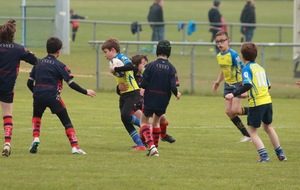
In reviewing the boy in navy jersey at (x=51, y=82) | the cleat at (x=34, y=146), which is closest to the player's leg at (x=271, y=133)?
the boy in navy jersey at (x=51, y=82)

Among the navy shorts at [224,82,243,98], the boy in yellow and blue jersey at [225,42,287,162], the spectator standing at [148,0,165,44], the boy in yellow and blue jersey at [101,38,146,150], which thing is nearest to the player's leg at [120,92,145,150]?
the boy in yellow and blue jersey at [101,38,146,150]

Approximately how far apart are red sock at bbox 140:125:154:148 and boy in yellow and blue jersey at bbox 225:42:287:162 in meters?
1.34

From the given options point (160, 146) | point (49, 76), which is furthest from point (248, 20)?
point (49, 76)

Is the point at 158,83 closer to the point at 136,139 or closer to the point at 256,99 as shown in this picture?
the point at 136,139

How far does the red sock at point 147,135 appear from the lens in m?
14.1

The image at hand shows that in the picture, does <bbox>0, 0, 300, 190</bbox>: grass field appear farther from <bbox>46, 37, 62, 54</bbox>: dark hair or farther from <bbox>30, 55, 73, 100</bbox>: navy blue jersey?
<bbox>46, 37, 62, 54</bbox>: dark hair

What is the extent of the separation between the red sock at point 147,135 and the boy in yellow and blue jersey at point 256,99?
1.34 metres

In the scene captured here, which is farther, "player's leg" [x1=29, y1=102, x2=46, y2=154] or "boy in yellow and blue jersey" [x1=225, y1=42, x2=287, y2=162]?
"player's leg" [x1=29, y1=102, x2=46, y2=154]

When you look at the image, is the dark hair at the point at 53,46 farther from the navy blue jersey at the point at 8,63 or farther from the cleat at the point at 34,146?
the cleat at the point at 34,146

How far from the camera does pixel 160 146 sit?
1559 cm

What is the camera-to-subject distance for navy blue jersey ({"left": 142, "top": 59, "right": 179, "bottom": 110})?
561 inches

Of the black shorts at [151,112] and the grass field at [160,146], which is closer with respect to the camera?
the grass field at [160,146]

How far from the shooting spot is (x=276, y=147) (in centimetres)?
1370

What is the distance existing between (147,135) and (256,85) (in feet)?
5.91
